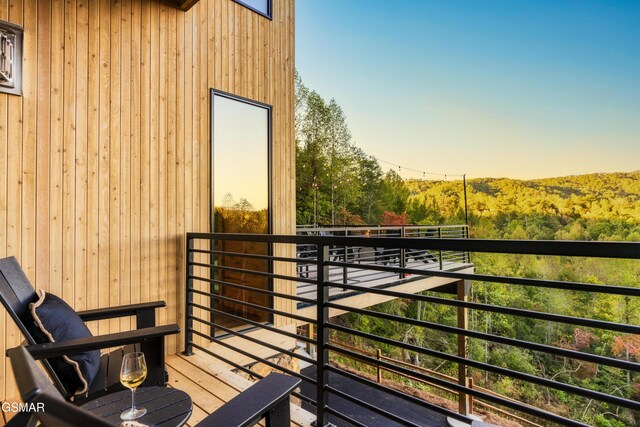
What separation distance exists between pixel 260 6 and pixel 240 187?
219 centimetres

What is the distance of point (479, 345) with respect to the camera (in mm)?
17062

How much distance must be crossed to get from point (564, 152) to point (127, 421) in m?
26.1

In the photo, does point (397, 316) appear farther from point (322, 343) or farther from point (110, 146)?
point (110, 146)

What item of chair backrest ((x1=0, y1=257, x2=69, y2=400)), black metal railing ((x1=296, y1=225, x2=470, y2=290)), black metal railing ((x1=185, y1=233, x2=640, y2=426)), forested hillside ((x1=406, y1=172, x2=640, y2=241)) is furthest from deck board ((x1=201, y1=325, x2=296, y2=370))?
forested hillside ((x1=406, y1=172, x2=640, y2=241))

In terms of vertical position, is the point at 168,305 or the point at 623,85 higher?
the point at 623,85

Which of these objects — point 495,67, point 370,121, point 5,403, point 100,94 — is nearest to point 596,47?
point 495,67

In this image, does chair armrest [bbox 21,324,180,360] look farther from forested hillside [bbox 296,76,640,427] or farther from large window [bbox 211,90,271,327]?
forested hillside [bbox 296,76,640,427]

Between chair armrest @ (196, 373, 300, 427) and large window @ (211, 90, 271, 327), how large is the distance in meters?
2.36

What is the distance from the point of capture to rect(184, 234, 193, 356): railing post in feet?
10.8

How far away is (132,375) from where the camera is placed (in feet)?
4.15

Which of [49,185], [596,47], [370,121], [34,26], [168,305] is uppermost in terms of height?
[596,47]

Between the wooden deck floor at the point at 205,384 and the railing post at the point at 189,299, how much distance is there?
4.5 inches

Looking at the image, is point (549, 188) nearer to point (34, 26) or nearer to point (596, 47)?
point (596, 47)

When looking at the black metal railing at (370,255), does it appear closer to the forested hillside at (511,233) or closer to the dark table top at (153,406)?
the dark table top at (153,406)
